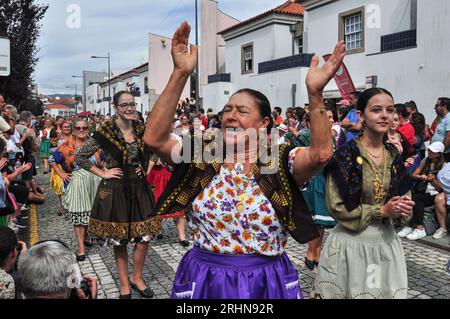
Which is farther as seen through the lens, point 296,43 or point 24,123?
point 296,43

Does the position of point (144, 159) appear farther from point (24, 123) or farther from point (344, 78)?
point (344, 78)

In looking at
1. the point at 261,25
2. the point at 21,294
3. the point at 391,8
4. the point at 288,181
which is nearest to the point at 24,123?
the point at 21,294

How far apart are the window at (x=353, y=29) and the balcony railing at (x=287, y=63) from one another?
1.69 metres

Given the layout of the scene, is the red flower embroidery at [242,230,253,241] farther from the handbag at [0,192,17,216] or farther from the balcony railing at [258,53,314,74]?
the balcony railing at [258,53,314,74]

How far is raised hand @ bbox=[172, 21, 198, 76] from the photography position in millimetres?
2125

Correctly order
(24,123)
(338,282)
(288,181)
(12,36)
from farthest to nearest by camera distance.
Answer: (12,36)
(24,123)
(338,282)
(288,181)

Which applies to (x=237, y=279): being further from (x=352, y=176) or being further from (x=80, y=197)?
(x=80, y=197)

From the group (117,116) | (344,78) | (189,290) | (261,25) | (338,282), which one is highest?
(261,25)

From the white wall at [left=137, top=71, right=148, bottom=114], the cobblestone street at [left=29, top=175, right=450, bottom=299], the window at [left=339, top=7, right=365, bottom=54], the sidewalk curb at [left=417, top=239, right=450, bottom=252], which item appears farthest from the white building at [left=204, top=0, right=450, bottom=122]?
the white wall at [left=137, top=71, right=148, bottom=114]

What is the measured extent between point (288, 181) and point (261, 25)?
22362 mm

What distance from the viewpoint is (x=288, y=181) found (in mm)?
2254

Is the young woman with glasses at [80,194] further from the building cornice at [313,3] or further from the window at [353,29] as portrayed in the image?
the building cornice at [313,3]

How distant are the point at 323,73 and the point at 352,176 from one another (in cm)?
123

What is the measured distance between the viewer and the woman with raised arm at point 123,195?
14.3 ft
